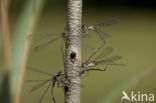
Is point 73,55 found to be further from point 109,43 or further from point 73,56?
point 109,43

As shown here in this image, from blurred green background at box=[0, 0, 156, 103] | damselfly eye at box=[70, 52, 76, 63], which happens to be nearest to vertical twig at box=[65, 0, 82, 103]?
damselfly eye at box=[70, 52, 76, 63]

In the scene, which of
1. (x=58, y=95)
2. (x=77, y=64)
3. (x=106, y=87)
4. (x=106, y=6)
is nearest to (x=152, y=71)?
(x=77, y=64)

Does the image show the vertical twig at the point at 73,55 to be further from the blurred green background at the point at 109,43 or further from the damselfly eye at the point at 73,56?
the blurred green background at the point at 109,43

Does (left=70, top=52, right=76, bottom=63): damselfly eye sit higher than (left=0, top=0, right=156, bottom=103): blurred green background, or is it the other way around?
(left=0, top=0, right=156, bottom=103): blurred green background

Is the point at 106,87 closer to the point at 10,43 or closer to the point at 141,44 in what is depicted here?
the point at 141,44

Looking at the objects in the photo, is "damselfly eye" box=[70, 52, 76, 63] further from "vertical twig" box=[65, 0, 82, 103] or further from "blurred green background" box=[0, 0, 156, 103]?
"blurred green background" box=[0, 0, 156, 103]

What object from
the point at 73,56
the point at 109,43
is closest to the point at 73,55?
the point at 73,56

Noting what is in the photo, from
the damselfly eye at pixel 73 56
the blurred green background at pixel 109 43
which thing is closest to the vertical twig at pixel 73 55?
the damselfly eye at pixel 73 56

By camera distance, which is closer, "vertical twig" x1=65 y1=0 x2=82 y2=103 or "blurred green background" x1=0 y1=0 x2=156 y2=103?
"vertical twig" x1=65 y1=0 x2=82 y2=103
